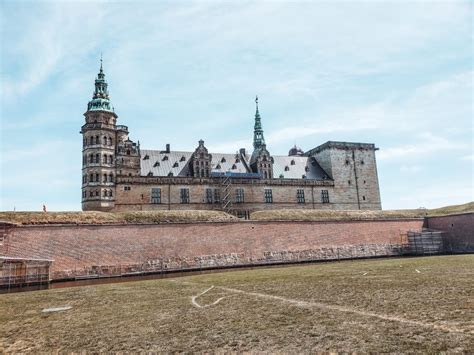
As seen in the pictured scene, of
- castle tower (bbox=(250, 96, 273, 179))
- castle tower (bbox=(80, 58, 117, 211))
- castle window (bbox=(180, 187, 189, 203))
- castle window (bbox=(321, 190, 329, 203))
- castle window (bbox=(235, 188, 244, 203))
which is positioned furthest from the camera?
castle window (bbox=(321, 190, 329, 203))

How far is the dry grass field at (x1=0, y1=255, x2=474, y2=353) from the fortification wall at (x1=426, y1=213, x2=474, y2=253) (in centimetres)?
2219

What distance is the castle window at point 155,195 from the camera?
Answer: 38509mm

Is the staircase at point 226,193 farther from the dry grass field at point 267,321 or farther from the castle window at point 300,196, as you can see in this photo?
the dry grass field at point 267,321

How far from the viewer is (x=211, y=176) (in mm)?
41531

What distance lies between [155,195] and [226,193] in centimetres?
786

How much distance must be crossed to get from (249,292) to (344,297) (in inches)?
122

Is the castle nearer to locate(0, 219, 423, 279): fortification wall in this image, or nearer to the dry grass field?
locate(0, 219, 423, 279): fortification wall

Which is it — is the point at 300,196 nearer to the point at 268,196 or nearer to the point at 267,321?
the point at 268,196

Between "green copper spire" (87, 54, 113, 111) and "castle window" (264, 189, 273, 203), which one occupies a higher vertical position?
"green copper spire" (87, 54, 113, 111)

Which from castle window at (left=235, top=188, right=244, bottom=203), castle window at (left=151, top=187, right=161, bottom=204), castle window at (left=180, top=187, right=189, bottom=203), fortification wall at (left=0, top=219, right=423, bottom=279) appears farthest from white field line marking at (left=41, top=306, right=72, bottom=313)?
castle window at (left=235, top=188, right=244, bottom=203)

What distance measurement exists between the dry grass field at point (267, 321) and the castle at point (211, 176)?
26.7 metres

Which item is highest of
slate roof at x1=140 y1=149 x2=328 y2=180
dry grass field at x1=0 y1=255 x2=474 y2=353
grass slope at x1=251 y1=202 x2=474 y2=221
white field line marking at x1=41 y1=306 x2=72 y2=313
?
slate roof at x1=140 y1=149 x2=328 y2=180

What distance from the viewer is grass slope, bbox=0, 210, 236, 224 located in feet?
77.6

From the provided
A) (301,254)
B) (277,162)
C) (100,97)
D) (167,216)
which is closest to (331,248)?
(301,254)
